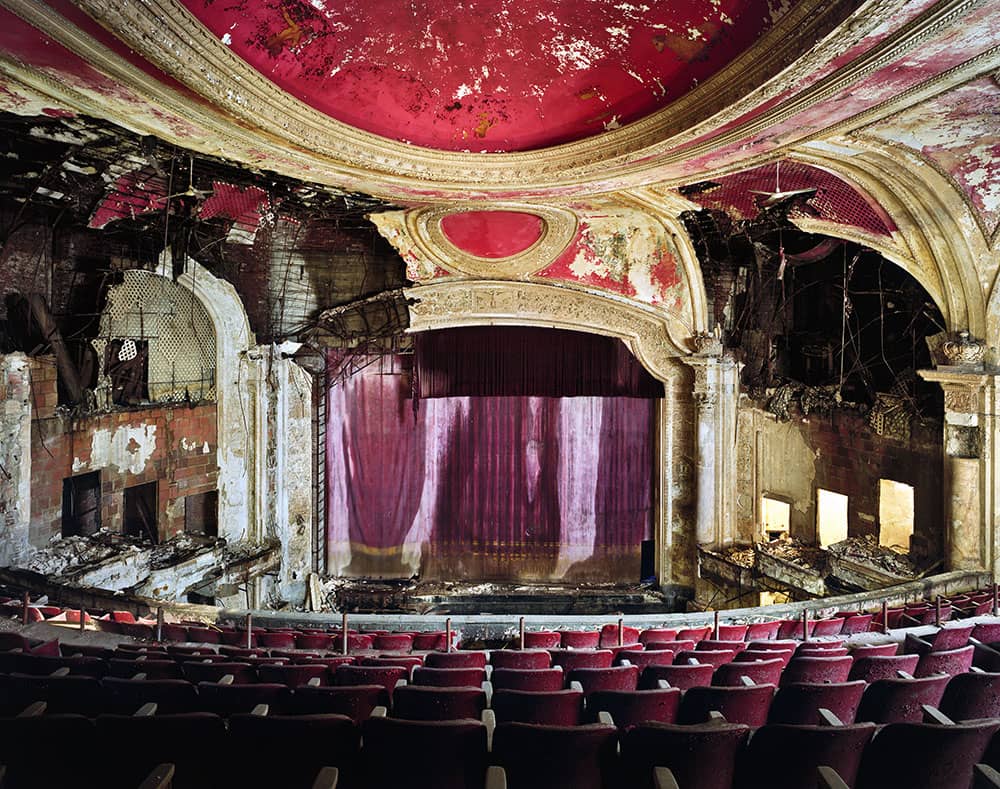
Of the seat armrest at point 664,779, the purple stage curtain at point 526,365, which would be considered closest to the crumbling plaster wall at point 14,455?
the purple stage curtain at point 526,365

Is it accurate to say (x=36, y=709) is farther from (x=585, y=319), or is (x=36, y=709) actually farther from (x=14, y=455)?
(x=585, y=319)

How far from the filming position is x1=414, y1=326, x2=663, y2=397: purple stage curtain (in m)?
12.2

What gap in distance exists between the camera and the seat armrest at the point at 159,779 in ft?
6.28

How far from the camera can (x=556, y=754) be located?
234cm

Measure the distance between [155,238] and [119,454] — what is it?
3.10 m

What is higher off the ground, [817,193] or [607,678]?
[817,193]

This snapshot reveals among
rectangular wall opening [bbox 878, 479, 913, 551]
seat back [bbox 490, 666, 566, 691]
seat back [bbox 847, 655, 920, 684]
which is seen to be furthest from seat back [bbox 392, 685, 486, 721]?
rectangular wall opening [bbox 878, 479, 913, 551]

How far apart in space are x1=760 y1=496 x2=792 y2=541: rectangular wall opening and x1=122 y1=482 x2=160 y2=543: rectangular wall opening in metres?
9.98

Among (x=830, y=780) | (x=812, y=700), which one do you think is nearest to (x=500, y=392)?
(x=812, y=700)

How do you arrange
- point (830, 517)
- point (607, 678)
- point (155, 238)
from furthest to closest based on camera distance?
1. point (830, 517)
2. point (155, 238)
3. point (607, 678)

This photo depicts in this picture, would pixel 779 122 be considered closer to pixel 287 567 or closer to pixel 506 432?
pixel 506 432

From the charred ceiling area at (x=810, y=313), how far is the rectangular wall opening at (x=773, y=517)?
1825 mm

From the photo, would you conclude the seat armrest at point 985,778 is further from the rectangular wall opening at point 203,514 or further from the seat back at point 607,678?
the rectangular wall opening at point 203,514

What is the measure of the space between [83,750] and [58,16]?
3.73m
